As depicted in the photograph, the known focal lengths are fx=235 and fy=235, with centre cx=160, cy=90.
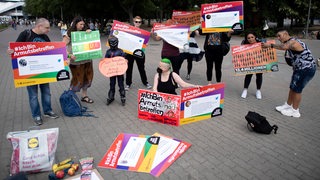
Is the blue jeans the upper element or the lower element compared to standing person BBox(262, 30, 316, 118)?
lower

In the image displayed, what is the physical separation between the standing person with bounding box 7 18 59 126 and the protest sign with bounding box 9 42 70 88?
0.54 feet

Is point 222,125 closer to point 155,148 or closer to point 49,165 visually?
point 155,148

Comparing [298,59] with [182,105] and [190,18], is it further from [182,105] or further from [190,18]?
[190,18]

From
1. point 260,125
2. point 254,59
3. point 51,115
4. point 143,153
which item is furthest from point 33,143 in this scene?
point 254,59

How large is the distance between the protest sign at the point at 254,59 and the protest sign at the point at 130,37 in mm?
2262

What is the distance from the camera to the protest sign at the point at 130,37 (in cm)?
557

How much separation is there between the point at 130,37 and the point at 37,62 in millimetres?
2255

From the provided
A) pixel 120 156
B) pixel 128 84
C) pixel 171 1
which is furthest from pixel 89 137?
pixel 171 1

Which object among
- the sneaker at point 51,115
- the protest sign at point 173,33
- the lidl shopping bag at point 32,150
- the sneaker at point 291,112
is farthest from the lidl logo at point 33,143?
the sneaker at point 291,112

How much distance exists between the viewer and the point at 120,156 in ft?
11.5

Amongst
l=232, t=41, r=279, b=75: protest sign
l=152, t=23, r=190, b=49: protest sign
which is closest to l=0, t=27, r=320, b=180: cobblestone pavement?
l=232, t=41, r=279, b=75: protest sign

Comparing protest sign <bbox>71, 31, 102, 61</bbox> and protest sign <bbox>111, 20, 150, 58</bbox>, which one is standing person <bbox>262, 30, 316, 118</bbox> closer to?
protest sign <bbox>111, 20, 150, 58</bbox>

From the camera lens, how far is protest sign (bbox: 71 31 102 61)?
4.86 m

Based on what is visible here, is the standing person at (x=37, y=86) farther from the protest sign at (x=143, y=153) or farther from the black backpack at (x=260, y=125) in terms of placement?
the black backpack at (x=260, y=125)
